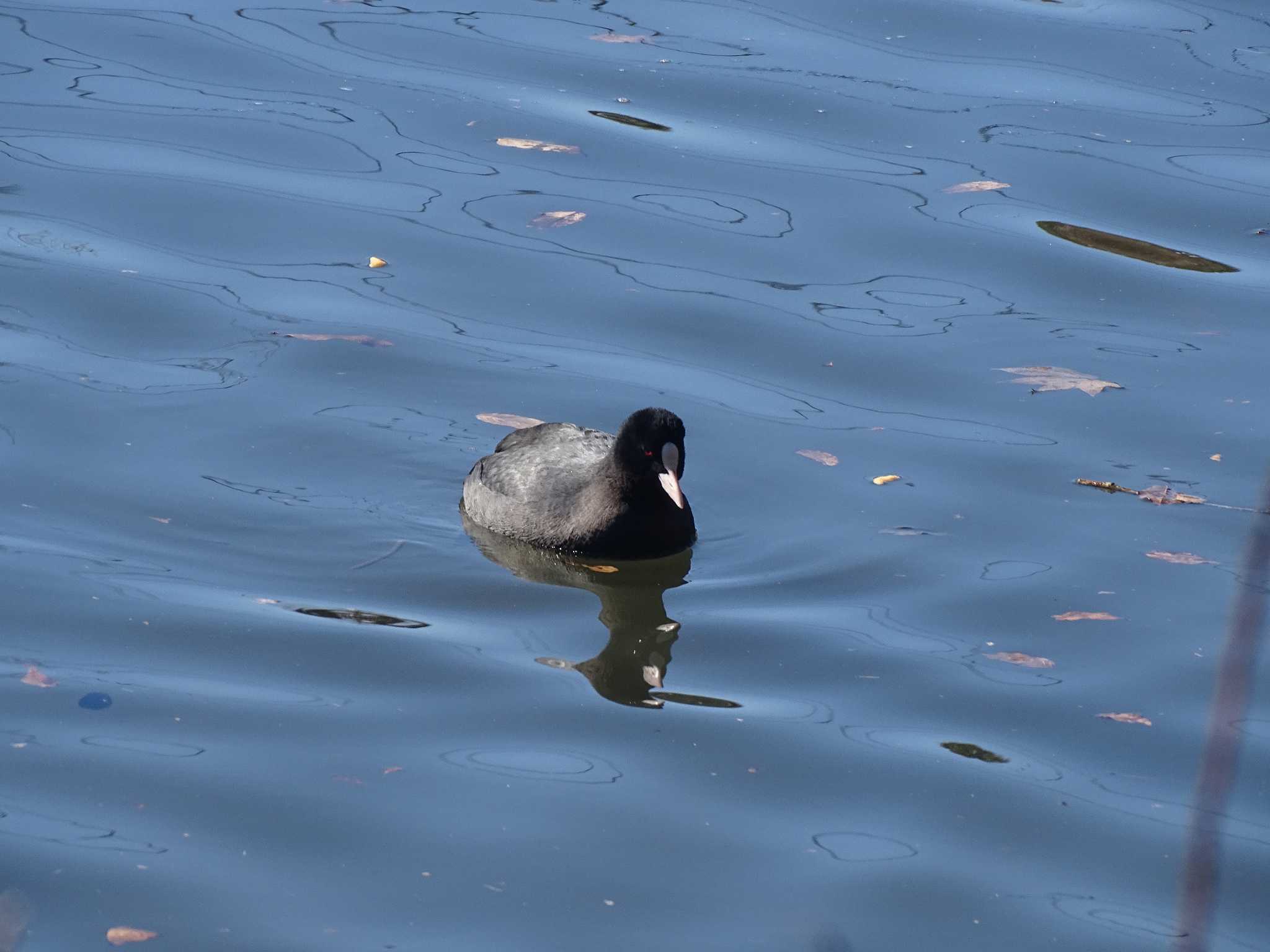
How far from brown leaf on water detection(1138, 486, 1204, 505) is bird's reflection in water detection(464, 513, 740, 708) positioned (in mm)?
2391

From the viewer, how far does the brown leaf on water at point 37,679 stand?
6.63m

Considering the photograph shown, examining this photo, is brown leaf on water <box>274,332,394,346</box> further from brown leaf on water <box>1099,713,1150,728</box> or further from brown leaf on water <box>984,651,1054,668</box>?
brown leaf on water <box>1099,713,1150,728</box>

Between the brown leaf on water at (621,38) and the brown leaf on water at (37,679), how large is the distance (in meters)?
10.2

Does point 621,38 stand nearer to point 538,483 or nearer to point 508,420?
point 508,420

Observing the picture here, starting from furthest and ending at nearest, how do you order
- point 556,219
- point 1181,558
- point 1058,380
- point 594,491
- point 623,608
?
point 556,219 → point 1058,380 → point 594,491 → point 1181,558 → point 623,608

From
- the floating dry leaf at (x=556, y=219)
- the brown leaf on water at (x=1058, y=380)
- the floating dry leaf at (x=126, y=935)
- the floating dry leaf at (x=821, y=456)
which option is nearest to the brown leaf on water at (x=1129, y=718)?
the floating dry leaf at (x=821, y=456)

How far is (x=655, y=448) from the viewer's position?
827 centimetres

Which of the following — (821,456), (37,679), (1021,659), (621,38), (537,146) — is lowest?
(37,679)

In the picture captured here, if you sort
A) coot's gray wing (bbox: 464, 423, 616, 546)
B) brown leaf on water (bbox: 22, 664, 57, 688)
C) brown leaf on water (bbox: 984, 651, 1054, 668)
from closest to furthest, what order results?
brown leaf on water (bbox: 22, 664, 57, 688)
brown leaf on water (bbox: 984, 651, 1054, 668)
coot's gray wing (bbox: 464, 423, 616, 546)

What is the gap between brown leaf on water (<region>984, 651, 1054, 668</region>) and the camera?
7.30 metres

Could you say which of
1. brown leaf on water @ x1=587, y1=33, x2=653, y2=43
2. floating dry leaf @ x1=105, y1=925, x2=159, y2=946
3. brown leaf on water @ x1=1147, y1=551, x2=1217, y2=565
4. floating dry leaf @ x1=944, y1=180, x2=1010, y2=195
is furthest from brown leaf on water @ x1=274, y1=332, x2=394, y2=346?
brown leaf on water @ x1=587, y1=33, x2=653, y2=43

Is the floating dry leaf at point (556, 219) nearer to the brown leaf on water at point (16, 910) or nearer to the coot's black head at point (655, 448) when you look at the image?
the coot's black head at point (655, 448)

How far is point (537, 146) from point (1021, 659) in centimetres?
736

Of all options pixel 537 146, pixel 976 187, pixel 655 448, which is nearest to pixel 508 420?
pixel 655 448
